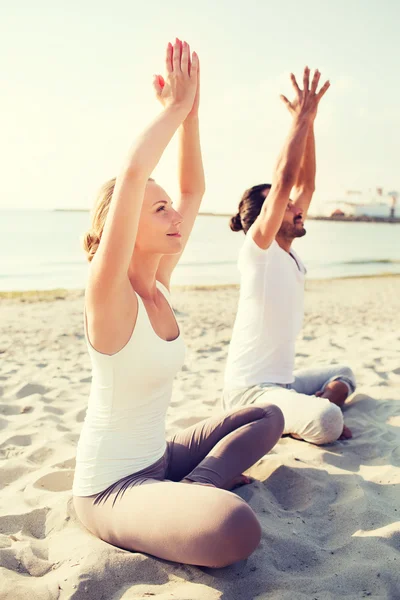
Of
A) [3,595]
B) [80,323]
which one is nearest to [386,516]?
[3,595]

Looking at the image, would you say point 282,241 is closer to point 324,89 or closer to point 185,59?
point 324,89

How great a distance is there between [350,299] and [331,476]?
913 cm

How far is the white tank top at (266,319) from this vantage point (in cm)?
386

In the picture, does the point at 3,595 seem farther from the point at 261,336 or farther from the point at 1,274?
the point at 1,274

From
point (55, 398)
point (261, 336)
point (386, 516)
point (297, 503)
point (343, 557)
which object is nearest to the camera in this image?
point (343, 557)

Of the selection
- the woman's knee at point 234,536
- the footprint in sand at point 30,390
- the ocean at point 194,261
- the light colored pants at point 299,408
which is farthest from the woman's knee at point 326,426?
the ocean at point 194,261

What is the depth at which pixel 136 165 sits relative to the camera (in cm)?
219

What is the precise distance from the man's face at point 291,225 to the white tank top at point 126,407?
1.68 metres

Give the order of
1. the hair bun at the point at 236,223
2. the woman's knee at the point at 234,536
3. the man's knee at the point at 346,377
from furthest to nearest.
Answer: the man's knee at the point at 346,377 → the hair bun at the point at 236,223 → the woman's knee at the point at 234,536

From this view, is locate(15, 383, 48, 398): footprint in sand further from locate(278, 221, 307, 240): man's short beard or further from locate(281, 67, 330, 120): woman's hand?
locate(281, 67, 330, 120): woman's hand

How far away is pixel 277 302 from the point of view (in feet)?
12.7

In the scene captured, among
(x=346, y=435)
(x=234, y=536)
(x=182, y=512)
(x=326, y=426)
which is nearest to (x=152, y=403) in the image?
(x=182, y=512)

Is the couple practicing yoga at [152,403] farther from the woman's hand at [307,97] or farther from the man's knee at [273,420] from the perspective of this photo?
the woman's hand at [307,97]

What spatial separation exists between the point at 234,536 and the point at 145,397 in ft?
2.17
